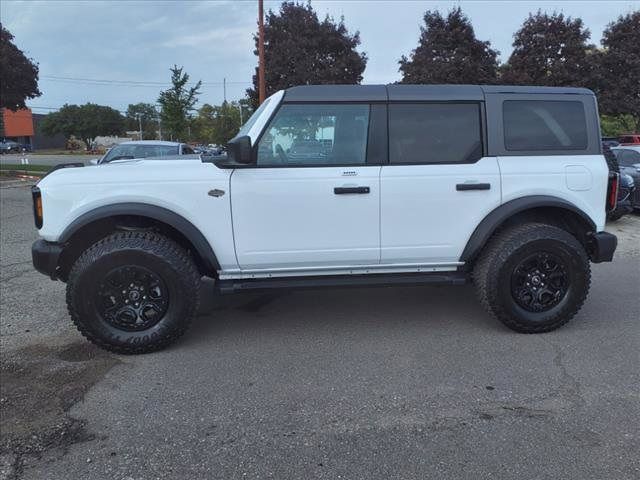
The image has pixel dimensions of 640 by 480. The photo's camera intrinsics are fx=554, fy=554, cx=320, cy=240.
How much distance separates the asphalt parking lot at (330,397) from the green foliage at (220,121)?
42.1 m

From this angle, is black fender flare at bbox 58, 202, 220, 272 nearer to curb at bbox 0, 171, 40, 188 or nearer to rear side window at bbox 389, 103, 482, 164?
rear side window at bbox 389, 103, 482, 164

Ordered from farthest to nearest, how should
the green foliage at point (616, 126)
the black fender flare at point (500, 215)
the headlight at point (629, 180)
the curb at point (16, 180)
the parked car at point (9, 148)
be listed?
1. the parked car at point (9, 148)
2. the green foliage at point (616, 126)
3. the curb at point (16, 180)
4. the headlight at point (629, 180)
5. the black fender flare at point (500, 215)

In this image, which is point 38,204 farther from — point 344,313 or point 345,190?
point 344,313

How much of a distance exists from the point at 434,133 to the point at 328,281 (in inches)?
58.4

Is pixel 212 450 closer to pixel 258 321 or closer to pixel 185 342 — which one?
pixel 185 342

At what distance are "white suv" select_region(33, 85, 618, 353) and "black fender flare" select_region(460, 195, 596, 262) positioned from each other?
12mm

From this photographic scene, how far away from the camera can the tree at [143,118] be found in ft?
322

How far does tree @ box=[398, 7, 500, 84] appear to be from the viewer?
23.3 m

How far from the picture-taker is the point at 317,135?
442 centimetres

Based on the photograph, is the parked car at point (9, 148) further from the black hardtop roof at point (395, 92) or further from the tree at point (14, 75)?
the black hardtop roof at point (395, 92)

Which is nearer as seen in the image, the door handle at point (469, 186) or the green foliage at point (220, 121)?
the door handle at point (469, 186)

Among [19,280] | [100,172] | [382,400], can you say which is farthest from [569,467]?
[19,280]

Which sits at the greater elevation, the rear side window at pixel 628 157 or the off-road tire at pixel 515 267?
the rear side window at pixel 628 157

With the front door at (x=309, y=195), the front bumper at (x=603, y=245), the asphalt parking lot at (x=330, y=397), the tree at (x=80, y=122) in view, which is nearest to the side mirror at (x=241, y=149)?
the front door at (x=309, y=195)
